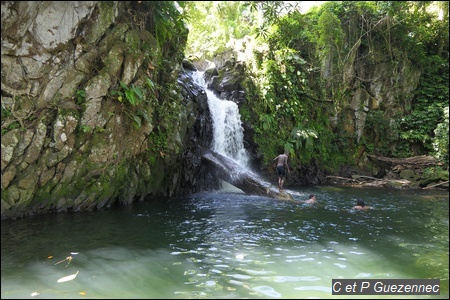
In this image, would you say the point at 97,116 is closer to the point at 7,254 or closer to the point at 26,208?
the point at 26,208

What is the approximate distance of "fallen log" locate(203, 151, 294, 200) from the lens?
1219 cm

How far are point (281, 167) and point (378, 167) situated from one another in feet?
28.8

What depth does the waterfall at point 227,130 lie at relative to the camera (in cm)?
1567

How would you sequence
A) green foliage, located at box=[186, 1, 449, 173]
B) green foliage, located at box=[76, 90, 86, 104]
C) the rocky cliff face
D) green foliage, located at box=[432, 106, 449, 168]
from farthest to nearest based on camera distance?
green foliage, located at box=[186, 1, 449, 173] < green foliage, located at box=[432, 106, 449, 168] < green foliage, located at box=[76, 90, 86, 104] < the rocky cliff face

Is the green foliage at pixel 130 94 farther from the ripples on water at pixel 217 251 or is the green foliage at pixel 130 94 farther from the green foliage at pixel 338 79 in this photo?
the green foliage at pixel 338 79

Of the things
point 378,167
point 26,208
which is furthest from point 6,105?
point 378,167

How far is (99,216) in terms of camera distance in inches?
350

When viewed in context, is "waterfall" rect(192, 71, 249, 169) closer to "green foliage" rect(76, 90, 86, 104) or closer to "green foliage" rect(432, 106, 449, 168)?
"green foliage" rect(76, 90, 86, 104)

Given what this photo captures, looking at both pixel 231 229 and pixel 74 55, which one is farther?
pixel 74 55

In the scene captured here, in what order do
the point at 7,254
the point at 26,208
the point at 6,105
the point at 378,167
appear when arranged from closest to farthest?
the point at 7,254, the point at 6,105, the point at 26,208, the point at 378,167

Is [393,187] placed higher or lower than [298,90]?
lower

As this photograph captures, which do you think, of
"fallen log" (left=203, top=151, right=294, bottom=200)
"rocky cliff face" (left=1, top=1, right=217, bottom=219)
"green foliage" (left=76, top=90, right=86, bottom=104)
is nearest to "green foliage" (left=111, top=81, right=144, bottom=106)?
"rocky cliff face" (left=1, top=1, right=217, bottom=219)

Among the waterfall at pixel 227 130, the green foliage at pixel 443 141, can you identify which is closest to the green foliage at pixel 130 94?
the waterfall at pixel 227 130

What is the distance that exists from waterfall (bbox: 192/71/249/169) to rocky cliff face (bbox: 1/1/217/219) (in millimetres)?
4497
